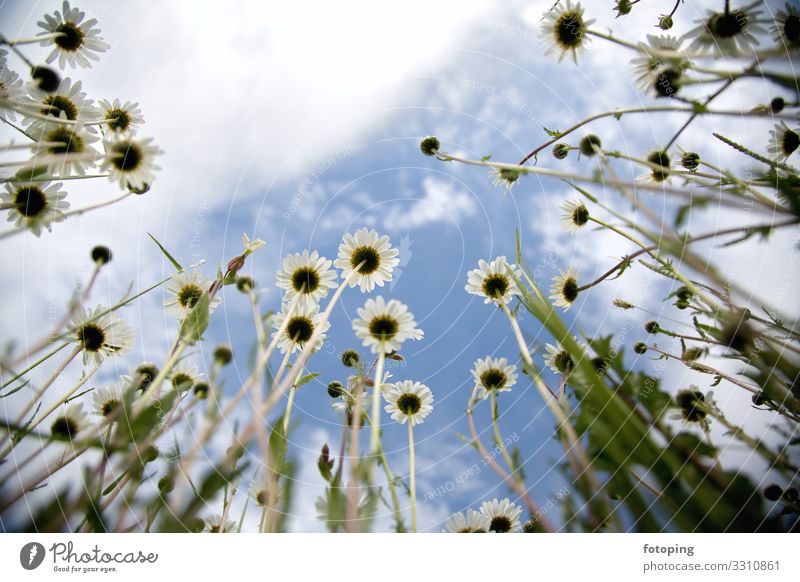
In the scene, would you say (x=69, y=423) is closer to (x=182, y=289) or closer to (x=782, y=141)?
(x=182, y=289)

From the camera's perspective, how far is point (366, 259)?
0.75 metres

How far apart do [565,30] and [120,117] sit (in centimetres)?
68

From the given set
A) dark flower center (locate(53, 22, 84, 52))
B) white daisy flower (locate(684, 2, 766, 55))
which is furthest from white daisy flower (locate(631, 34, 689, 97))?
dark flower center (locate(53, 22, 84, 52))

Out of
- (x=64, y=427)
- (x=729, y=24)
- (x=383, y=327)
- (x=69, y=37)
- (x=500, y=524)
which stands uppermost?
(x=69, y=37)

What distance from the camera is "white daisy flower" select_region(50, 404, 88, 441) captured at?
536 millimetres

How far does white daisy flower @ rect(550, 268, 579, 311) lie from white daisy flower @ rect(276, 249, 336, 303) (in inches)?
14.1

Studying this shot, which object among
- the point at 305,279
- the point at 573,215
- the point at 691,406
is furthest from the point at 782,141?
the point at 305,279

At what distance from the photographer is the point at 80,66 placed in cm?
65

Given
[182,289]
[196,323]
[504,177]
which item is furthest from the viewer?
[504,177]

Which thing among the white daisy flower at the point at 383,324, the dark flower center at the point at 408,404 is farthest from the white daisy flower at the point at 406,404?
the white daisy flower at the point at 383,324

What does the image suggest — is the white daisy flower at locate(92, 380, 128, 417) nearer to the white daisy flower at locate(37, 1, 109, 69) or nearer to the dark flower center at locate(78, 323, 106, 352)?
the dark flower center at locate(78, 323, 106, 352)

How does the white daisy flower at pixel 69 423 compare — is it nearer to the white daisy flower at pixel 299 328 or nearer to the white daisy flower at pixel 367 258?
the white daisy flower at pixel 299 328

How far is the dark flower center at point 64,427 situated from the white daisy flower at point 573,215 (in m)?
0.76
